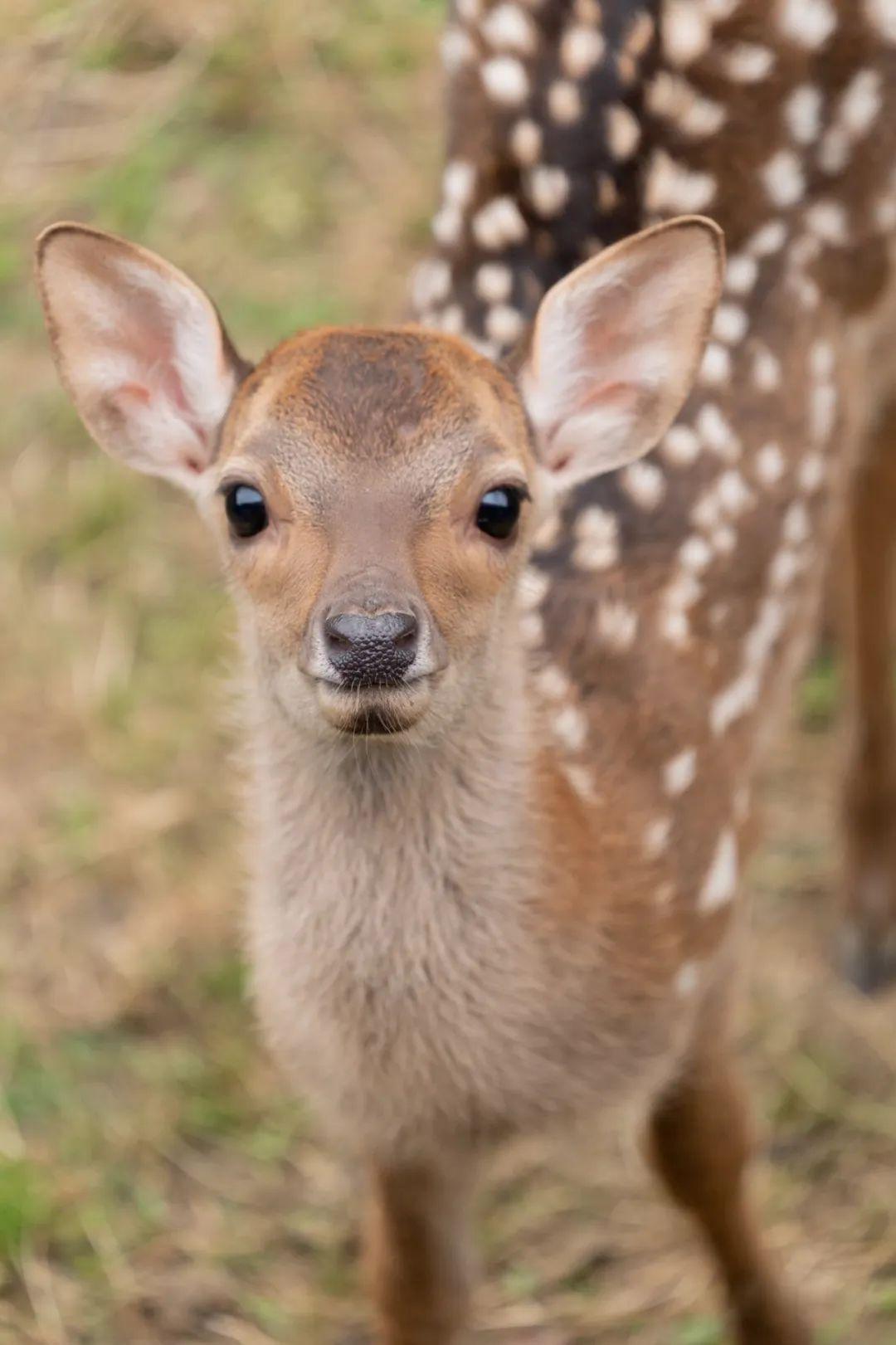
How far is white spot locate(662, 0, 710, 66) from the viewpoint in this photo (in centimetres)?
292

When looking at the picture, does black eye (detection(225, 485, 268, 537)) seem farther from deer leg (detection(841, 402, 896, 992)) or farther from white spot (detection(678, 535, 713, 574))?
deer leg (detection(841, 402, 896, 992))

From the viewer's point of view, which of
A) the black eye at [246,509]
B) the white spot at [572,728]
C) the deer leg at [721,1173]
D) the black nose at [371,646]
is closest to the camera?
the black nose at [371,646]

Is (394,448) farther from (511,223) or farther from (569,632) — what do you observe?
(511,223)

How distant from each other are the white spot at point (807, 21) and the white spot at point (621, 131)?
24cm

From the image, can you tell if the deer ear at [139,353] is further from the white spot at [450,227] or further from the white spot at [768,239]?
the white spot at [768,239]

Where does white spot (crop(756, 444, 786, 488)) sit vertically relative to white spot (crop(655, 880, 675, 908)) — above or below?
above

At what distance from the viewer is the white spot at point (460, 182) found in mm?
3123

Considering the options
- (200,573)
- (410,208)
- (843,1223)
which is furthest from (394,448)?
(410,208)

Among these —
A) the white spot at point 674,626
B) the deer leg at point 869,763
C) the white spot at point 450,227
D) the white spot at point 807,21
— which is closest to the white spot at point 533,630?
the white spot at point 674,626

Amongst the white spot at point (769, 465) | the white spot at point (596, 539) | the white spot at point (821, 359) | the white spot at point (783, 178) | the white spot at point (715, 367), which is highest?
the white spot at point (783, 178)

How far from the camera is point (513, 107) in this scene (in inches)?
120

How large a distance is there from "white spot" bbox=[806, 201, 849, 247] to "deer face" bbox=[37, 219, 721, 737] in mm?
519

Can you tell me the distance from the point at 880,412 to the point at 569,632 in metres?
0.96

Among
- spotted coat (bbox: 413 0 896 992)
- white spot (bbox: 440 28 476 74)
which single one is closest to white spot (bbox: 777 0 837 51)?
spotted coat (bbox: 413 0 896 992)
